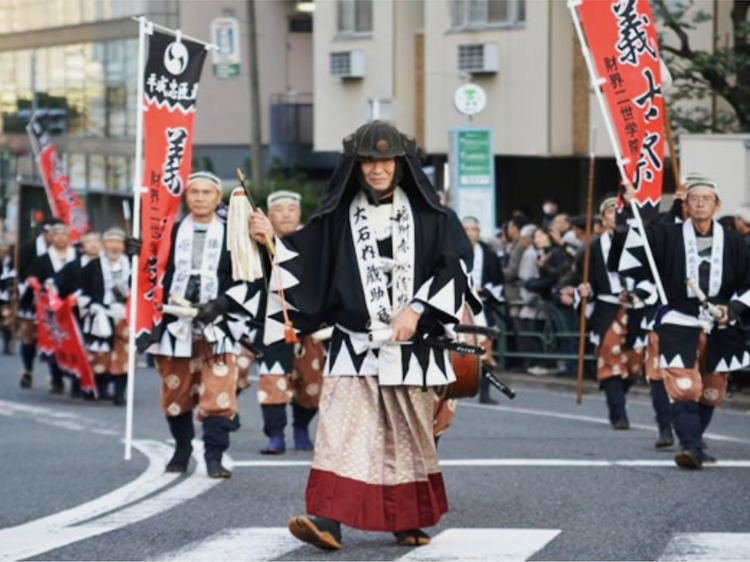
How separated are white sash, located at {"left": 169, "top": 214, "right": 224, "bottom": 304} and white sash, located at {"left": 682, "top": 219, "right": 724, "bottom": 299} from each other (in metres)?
2.80

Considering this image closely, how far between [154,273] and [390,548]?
357 centimetres

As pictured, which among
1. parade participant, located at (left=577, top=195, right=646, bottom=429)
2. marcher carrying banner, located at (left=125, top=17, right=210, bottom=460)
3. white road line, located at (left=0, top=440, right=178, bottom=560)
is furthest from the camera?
parade participant, located at (left=577, top=195, right=646, bottom=429)

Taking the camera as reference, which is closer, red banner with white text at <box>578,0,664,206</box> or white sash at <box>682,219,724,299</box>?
white sash at <box>682,219,724,299</box>

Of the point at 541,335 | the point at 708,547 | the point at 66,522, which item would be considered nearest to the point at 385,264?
the point at 708,547

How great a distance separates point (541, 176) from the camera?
103 feet

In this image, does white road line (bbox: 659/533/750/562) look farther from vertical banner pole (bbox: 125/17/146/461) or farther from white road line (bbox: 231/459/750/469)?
vertical banner pole (bbox: 125/17/146/461)

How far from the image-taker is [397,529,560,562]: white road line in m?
7.71

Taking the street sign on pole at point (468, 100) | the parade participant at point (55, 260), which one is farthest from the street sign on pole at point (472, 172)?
the parade participant at point (55, 260)

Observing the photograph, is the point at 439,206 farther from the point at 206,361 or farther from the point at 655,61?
the point at 655,61

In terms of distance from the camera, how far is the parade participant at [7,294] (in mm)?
26922

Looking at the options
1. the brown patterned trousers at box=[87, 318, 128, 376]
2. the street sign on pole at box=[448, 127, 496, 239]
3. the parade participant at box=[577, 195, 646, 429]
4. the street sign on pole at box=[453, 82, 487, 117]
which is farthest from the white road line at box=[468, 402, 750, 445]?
the street sign on pole at box=[453, 82, 487, 117]

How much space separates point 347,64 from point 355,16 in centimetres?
89

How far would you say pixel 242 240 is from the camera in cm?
880

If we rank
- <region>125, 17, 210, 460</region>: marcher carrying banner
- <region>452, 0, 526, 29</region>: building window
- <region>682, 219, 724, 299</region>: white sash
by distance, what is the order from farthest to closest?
1. <region>452, 0, 526, 29</region>: building window
2. <region>125, 17, 210, 460</region>: marcher carrying banner
3. <region>682, 219, 724, 299</region>: white sash
